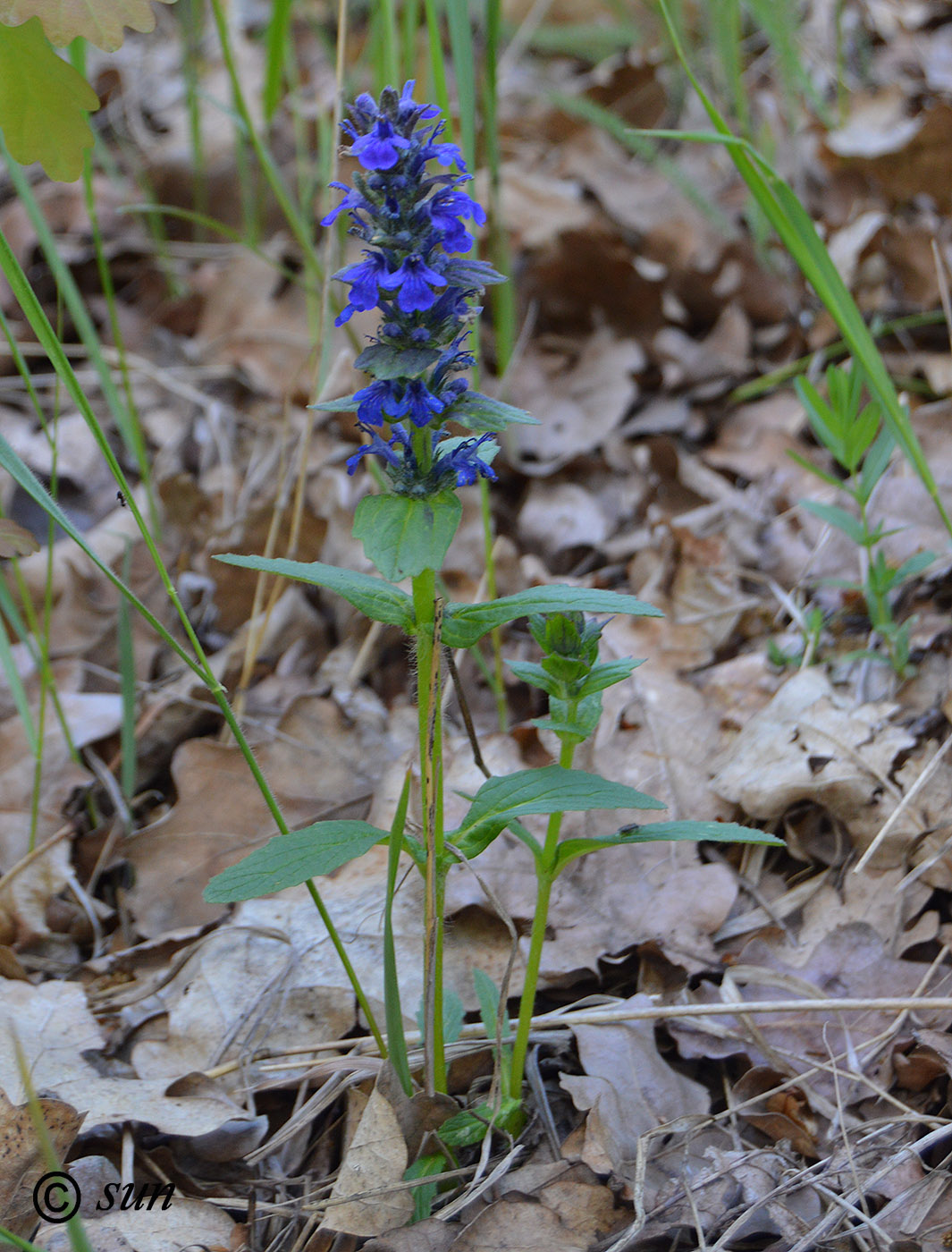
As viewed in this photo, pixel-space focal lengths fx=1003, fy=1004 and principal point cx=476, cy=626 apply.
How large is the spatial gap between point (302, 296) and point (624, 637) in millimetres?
2518

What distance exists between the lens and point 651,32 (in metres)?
5.91

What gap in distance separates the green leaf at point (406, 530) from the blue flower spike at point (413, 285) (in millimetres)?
37

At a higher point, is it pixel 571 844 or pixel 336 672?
pixel 571 844

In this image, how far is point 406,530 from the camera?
164 centimetres

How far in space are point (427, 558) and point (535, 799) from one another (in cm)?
47

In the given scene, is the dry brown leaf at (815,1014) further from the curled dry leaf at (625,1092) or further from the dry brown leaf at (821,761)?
the dry brown leaf at (821,761)

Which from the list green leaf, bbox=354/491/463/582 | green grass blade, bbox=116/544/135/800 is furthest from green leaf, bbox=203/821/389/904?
green grass blade, bbox=116/544/135/800

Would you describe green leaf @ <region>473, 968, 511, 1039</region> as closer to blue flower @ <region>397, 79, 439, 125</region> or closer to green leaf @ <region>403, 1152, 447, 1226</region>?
green leaf @ <region>403, 1152, 447, 1226</region>

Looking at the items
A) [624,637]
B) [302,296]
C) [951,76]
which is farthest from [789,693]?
[951,76]

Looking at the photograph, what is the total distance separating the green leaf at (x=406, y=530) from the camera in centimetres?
158

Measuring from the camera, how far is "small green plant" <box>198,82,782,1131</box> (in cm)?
159

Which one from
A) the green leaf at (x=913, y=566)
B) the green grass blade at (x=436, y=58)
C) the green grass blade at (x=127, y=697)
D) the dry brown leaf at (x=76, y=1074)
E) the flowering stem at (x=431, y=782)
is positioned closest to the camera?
the flowering stem at (x=431, y=782)

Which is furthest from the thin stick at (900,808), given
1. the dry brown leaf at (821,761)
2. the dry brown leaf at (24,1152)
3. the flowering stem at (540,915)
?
the dry brown leaf at (24,1152)

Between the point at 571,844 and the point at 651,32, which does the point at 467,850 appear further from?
the point at 651,32
